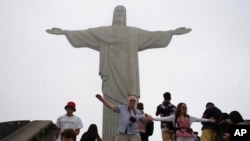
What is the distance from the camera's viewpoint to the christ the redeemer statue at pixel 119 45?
51.8 feet

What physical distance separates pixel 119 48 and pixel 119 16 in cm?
128

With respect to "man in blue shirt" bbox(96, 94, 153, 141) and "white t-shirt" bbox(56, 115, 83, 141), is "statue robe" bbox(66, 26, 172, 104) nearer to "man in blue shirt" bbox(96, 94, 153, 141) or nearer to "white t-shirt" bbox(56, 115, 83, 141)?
"white t-shirt" bbox(56, 115, 83, 141)

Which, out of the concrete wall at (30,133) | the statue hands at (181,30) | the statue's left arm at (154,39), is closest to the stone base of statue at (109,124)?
the statue's left arm at (154,39)

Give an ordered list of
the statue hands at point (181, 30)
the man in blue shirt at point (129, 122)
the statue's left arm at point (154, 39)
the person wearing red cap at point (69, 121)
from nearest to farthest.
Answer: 1. the man in blue shirt at point (129, 122)
2. the person wearing red cap at point (69, 121)
3. the statue hands at point (181, 30)
4. the statue's left arm at point (154, 39)

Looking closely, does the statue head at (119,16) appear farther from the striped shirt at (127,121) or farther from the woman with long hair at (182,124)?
the striped shirt at (127,121)

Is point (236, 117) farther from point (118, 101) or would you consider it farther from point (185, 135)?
point (118, 101)

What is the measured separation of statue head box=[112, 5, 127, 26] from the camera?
16578 millimetres

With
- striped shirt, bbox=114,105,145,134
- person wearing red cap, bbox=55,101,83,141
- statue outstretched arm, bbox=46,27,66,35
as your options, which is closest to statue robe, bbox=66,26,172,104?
statue outstretched arm, bbox=46,27,66,35

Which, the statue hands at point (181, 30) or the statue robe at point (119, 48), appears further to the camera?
the statue hands at point (181, 30)

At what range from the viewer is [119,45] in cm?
1620

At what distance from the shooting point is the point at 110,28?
16.4m

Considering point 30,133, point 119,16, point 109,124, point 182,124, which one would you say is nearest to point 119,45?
point 119,16

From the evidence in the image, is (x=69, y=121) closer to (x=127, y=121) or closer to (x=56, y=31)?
(x=127, y=121)

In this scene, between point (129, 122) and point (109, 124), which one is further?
point (109, 124)
